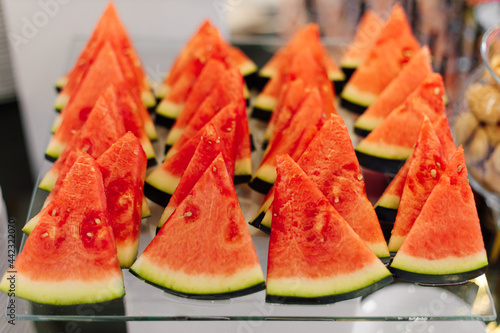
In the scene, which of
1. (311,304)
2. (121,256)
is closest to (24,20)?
(121,256)

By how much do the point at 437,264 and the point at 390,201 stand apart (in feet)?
0.60

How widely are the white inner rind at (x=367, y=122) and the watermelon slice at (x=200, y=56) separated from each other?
393 millimetres

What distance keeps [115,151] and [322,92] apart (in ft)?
2.06

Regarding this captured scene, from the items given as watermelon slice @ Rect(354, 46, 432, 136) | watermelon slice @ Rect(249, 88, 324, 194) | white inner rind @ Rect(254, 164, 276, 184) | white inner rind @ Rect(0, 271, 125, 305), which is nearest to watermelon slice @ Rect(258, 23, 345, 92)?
watermelon slice @ Rect(354, 46, 432, 136)

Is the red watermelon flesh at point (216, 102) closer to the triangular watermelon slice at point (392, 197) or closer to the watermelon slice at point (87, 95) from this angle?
the watermelon slice at point (87, 95)

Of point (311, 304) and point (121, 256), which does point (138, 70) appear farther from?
point (311, 304)

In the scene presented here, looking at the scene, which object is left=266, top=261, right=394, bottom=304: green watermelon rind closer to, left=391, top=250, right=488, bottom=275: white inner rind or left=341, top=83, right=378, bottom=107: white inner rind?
left=391, top=250, right=488, bottom=275: white inner rind

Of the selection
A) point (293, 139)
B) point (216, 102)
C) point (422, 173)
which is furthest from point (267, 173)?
point (422, 173)

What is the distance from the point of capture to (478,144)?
4.45ft

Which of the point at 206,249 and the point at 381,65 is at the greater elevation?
the point at 381,65

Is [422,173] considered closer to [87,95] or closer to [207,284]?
[207,284]

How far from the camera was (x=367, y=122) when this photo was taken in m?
1.33

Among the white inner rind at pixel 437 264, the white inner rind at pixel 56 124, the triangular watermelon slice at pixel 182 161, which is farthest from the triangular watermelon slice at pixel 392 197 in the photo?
the white inner rind at pixel 56 124

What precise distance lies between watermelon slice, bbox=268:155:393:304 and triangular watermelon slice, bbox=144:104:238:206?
20cm
